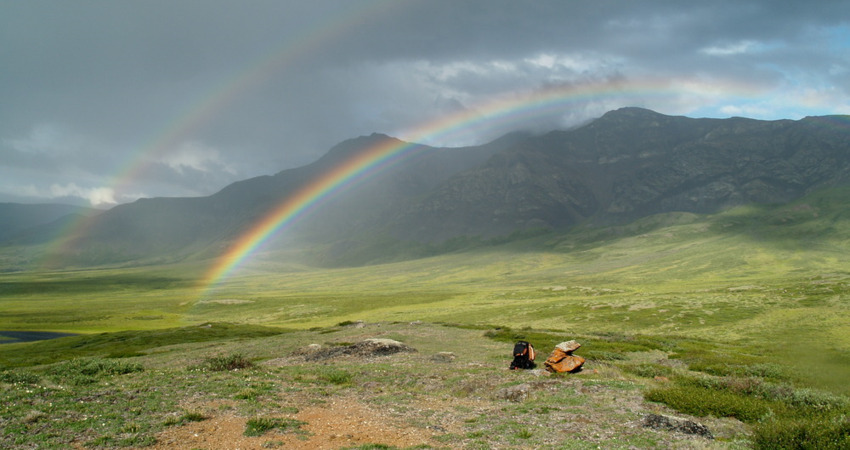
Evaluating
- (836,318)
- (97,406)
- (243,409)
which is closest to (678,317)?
(836,318)

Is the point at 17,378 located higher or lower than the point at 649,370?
higher

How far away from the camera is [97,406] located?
64.3 feet

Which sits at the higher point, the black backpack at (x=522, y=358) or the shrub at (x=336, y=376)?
the shrub at (x=336, y=376)

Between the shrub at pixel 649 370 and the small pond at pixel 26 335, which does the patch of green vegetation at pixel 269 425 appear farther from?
the small pond at pixel 26 335

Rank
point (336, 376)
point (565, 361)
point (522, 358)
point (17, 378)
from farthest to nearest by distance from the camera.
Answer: point (522, 358)
point (565, 361)
point (336, 376)
point (17, 378)

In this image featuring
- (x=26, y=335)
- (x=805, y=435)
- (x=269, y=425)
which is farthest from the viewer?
(x=26, y=335)

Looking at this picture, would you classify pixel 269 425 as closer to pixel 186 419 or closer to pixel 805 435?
pixel 186 419

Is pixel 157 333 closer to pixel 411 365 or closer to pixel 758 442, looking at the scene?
pixel 411 365

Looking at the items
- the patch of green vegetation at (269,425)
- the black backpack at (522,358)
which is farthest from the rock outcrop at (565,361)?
the patch of green vegetation at (269,425)

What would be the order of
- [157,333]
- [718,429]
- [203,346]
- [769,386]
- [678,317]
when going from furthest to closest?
[157,333], [678,317], [203,346], [769,386], [718,429]

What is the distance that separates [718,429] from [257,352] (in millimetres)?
46866

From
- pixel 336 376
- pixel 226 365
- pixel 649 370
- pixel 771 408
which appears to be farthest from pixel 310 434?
pixel 649 370

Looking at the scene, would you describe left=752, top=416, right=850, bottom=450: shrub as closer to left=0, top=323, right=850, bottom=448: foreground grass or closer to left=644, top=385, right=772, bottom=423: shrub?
left=0, top=323, right=850, bottom=448: foreground grass

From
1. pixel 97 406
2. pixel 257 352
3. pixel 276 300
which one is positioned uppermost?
pixel 97 406
